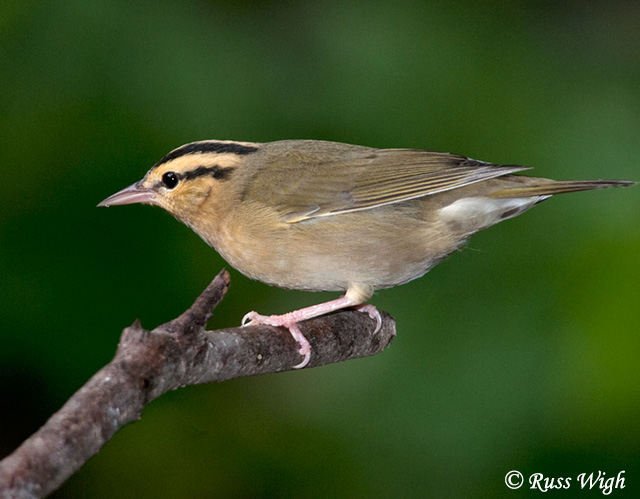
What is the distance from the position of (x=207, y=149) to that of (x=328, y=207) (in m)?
0.70

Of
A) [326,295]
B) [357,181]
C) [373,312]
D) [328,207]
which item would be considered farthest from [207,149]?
[326,295]

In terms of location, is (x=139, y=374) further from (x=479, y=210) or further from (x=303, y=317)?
(x=479, y=210)

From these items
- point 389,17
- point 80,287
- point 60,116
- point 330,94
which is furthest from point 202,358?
point 389,17

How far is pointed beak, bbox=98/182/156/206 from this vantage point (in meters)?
4.75

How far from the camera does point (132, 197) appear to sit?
4.76 metres

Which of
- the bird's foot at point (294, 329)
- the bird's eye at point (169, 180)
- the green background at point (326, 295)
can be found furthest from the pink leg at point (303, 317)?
the bird's eye at point (169, 180)

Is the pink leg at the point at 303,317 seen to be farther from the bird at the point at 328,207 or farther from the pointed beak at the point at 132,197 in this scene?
the pointed beak at the point at 132,197

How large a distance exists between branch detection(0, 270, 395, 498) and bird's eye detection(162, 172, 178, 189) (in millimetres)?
1104

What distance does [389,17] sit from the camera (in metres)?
6.48

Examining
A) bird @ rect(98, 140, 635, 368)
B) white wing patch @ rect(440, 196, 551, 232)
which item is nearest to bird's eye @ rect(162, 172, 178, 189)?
bird @ rect(98, 140, 635, 368)

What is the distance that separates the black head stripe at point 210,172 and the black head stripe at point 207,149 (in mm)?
92

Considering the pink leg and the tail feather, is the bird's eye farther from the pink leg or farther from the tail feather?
the tail feather

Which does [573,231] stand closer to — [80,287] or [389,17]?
[389,17]

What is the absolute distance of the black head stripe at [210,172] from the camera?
485cm
